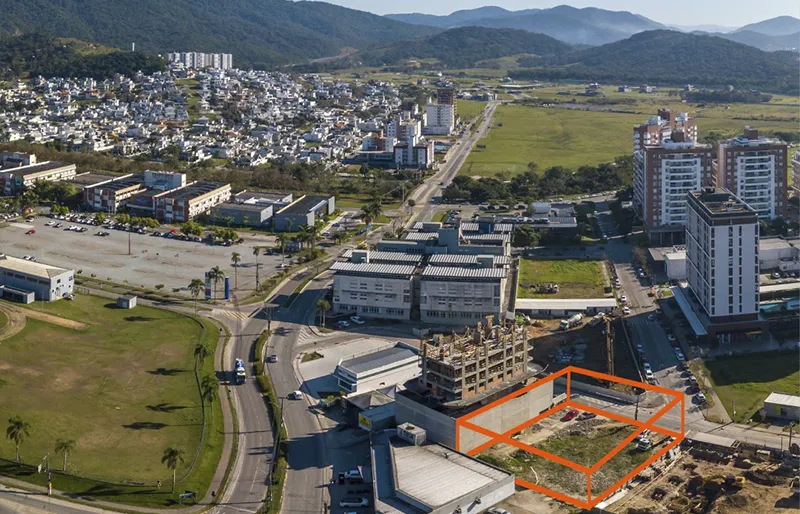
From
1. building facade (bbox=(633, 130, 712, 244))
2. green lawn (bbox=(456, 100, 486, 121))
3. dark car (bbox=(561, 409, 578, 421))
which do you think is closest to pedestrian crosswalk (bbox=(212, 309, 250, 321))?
dark car (bbox=(561, 409, 578, 421))

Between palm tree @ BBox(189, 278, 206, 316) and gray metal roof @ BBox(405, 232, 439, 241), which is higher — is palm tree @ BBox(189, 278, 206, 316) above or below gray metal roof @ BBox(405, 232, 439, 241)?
below

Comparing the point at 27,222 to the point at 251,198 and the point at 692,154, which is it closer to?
the point at 251,198

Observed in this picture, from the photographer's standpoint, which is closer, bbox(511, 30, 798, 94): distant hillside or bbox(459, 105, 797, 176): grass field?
bbox(459, 105, 797, 176): grass field

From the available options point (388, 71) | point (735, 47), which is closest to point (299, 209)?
point (388, 71)

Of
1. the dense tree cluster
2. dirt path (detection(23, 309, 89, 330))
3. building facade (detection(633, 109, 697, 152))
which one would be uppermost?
building facade (detection(633, 109, 697, 152))

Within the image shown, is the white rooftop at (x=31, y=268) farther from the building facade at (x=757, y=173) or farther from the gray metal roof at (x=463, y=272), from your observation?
the building facade at (x=757, y=173)

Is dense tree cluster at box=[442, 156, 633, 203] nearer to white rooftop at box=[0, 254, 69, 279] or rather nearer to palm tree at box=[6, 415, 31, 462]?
white rooftop at box=[0, 254, 69, 279]

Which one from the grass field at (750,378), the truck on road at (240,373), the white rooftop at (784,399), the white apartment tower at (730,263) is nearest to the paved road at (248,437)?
the truck on road at (240,373)
